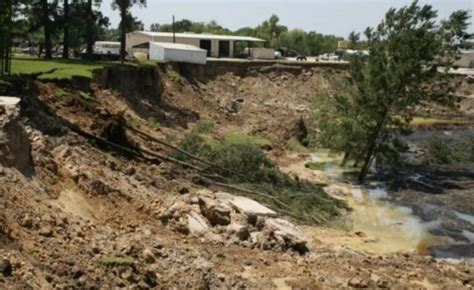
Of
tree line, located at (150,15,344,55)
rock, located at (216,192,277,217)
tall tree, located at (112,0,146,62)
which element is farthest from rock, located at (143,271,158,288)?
tree line, located at (150,15,344,55)

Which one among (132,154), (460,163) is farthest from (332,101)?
(132,154)

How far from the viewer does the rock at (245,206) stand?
21267mm

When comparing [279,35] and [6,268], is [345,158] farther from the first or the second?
[279,35]

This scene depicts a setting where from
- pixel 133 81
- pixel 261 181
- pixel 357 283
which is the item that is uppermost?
pixel 133 81

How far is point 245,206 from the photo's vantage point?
2169cm

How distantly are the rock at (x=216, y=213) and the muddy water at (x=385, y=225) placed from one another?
510cm

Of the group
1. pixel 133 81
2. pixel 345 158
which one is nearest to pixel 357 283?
pixel 345 158

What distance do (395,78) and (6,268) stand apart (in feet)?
86.6

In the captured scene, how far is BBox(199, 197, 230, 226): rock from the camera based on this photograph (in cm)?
2012

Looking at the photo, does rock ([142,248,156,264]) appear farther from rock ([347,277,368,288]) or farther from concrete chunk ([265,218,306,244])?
rock ([347,277,368,288])

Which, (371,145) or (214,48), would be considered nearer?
(371,145)

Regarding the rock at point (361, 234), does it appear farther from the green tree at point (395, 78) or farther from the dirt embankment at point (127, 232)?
the green tree at point (395, 78)

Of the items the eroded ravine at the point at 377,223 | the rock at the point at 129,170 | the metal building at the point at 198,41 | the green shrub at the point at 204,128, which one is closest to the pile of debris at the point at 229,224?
the rock at the point at 129,170

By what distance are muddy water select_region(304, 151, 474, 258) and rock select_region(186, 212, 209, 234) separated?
5780 mm
